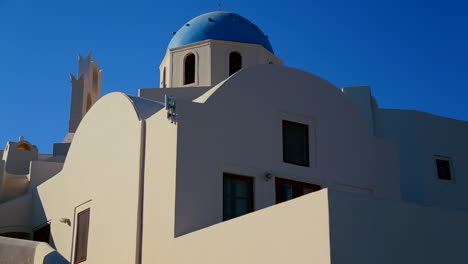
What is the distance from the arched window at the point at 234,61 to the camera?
78.1 ft

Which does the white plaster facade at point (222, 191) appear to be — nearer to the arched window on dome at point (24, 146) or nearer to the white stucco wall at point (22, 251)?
the white stucco wall at point (22, 251)

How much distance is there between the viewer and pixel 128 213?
14609 millimetres

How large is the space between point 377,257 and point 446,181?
13407 mm

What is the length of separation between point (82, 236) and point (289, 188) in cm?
531

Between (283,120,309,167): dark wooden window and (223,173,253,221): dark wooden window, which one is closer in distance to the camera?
(223,173,253,221): dark wooden window

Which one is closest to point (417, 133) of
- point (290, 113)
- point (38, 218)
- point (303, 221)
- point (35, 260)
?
point (290, 113)

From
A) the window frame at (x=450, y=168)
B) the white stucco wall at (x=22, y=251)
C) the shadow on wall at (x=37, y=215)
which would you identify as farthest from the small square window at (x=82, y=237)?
the window frame at (x=450, y=168)

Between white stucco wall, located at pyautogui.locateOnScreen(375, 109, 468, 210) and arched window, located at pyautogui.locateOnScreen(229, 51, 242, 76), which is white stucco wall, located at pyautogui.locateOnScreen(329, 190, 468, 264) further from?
arched window, located at pyautogui.locateOnScreen(229, 51, 242, 76)

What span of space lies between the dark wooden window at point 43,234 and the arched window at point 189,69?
7151mm

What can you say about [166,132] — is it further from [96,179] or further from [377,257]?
[377,257]

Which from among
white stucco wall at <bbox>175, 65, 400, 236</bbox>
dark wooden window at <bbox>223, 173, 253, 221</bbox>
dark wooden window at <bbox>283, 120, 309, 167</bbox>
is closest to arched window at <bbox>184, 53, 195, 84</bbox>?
white stucco wall at <bbox>175, 65, 400, 236</bbox>

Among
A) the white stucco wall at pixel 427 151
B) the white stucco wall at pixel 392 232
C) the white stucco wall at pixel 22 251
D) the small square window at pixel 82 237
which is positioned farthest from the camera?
the white stucco wall at pixel 427 151

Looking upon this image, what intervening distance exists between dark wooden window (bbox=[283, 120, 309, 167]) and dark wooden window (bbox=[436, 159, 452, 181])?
8.80 meters

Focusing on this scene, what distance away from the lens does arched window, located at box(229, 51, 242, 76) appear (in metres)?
23.8
